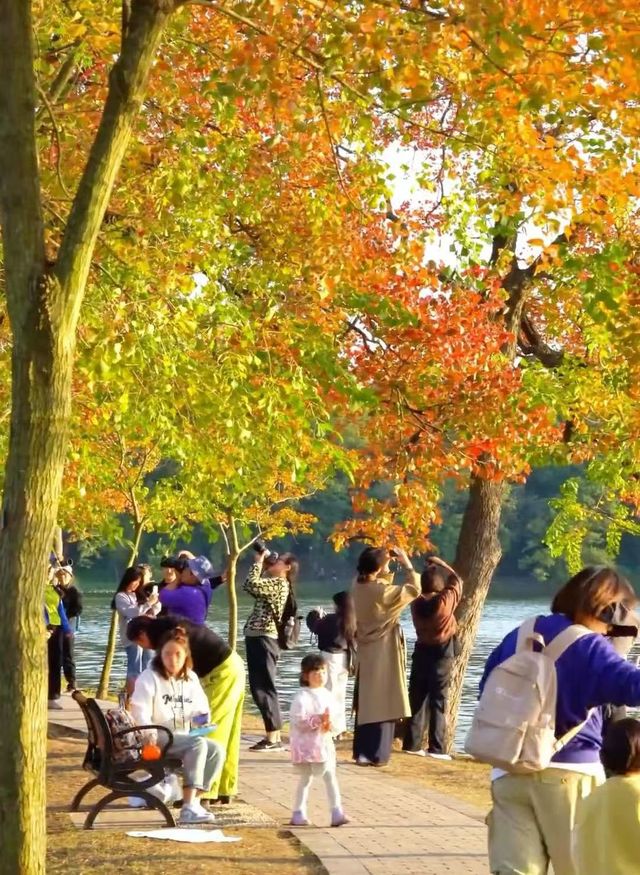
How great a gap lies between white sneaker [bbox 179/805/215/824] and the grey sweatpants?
140 millimetres

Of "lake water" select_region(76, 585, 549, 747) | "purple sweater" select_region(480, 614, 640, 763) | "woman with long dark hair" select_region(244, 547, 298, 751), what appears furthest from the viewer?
"lake water" select_region(76, 585, 549, 747)

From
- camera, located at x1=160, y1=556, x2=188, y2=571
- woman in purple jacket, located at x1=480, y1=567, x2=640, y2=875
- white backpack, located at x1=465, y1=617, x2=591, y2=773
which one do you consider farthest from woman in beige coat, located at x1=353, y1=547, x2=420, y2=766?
white backpack, located at x1=465, y1=617, x2=591, y2=773

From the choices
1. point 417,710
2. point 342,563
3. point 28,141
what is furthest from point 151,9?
point 342,563

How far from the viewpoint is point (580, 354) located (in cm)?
1978

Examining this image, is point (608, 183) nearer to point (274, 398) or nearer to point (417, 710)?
point (274, 398)

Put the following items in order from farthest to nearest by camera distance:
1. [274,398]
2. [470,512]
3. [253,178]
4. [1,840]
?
1. [470,512]
2. [253,178]
3. [274,398]
4. [1,840]

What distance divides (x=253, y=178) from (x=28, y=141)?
6423 mm

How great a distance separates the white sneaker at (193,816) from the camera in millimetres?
9852

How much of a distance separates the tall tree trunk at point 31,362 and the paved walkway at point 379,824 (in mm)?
2246

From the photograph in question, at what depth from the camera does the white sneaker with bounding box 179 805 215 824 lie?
985 centimetres

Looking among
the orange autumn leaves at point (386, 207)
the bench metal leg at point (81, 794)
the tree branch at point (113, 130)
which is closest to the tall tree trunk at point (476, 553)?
the orange autumn leaves at point (386, 207)

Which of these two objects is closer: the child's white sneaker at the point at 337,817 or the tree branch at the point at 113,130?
the tree branch at the point at 113,130

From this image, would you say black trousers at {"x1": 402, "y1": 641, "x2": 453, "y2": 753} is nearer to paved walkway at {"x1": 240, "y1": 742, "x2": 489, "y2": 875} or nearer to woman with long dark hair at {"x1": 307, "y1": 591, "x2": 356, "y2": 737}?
woman with long dark hair at {"x1": 307, "y1": 591, "x2": 356, "y2": 737}

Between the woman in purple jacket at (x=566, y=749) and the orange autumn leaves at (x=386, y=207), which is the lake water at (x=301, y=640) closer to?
the orange autumn leaves at (x=386, y=207)
